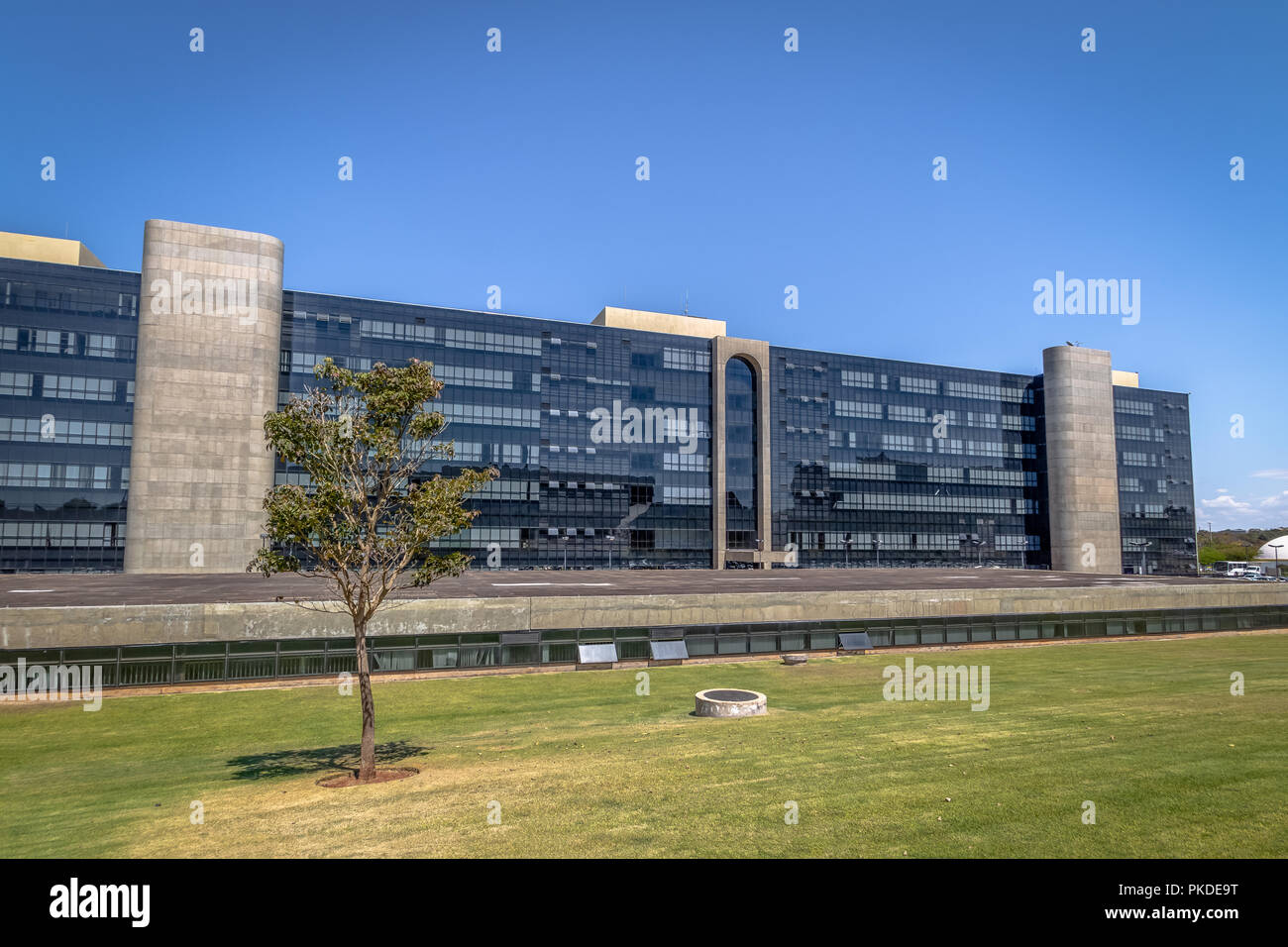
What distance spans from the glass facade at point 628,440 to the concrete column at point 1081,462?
529 cm

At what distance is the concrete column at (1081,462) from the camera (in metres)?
116

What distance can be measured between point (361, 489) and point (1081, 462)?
125725mm

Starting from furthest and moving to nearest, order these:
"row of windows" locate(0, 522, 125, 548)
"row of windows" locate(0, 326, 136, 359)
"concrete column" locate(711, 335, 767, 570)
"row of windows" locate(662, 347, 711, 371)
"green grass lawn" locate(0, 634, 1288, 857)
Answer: "row of windows" locate(662, 347, 711, 371)
"concrete column" locate(711, 335, 767, 570)
"row of windows" locate(0, 326, 136, 359)
"row of windows" locate(0, 522, 125, 548)
"green grass lawn" locate(0, 634, 1288, 857)

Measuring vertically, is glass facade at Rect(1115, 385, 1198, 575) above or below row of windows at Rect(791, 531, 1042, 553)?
above

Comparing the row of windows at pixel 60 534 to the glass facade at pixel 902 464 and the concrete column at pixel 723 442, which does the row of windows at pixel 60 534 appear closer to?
the concrete column at pixel 723 442

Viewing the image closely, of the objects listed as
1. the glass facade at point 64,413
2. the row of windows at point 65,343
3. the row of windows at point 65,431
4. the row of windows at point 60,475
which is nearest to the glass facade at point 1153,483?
→ the row of windows at point 65,431

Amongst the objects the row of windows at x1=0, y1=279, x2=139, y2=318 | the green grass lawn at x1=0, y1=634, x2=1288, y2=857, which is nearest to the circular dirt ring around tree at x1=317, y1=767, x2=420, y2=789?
the green grass lawn at x1=0, y1=634, x2=1288, y2=857

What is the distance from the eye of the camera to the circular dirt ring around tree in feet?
48.2

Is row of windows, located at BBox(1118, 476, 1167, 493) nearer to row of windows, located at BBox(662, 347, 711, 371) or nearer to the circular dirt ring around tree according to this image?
row of windows, located at BBox(662, 347, 711, 371)

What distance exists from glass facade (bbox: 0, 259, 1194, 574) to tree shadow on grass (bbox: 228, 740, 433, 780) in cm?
5343

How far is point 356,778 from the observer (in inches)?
596

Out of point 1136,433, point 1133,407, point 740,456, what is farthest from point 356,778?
point 1133,407

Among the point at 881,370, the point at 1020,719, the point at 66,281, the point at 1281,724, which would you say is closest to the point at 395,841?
the point at 1020,719

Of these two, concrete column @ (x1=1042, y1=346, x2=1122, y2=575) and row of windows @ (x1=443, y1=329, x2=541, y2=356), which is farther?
concrete column @ (x1=1042, y1=346, x2=1122, y2=575)
